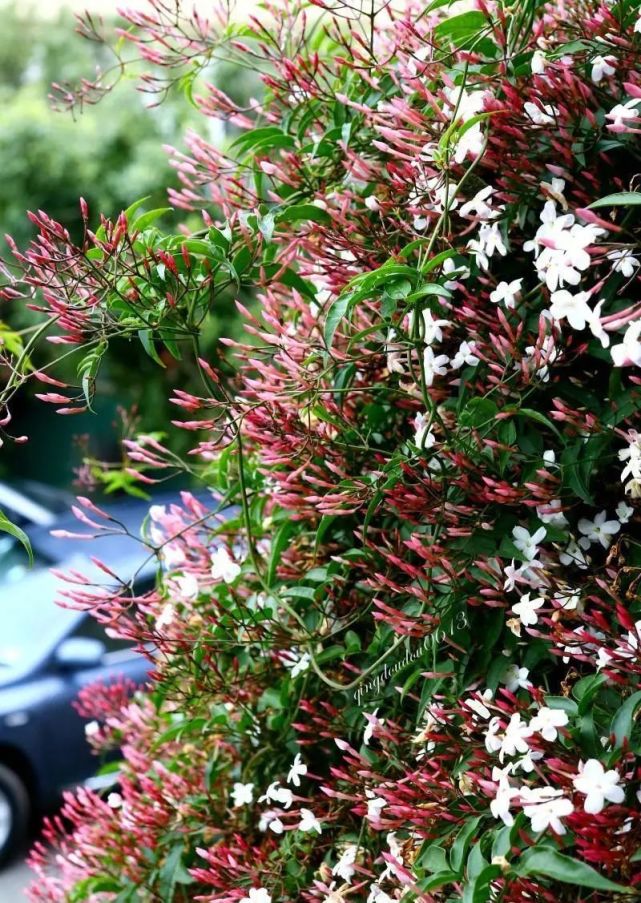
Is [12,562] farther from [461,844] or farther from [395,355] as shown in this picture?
[461,844]

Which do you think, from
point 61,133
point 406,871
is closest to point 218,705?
point 406,871

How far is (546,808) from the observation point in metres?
1.01

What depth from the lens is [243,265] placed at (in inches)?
53.8

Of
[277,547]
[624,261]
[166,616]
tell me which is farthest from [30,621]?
[624,261]

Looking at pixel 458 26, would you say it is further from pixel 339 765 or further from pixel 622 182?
pixel 339 765

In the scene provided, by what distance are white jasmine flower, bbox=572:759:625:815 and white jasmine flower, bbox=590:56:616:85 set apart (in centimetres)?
81

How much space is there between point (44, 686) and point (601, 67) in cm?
411

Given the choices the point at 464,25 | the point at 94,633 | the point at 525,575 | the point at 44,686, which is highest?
the point at 94,633

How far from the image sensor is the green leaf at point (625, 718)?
1.04m

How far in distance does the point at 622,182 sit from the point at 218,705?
1.01m

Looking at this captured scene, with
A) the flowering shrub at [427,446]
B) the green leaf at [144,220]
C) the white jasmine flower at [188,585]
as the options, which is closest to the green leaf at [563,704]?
the flowering shrub at [427,446]

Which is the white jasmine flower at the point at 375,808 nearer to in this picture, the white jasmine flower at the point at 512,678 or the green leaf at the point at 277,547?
the white jasmine flower at the point at 512,678

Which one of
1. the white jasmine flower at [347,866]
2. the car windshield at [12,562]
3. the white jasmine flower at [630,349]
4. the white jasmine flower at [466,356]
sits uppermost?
the car windshield at [12,562]

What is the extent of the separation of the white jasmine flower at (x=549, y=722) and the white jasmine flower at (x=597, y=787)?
85 mm
